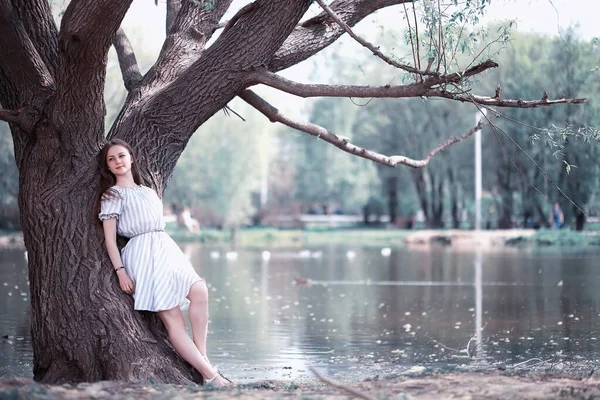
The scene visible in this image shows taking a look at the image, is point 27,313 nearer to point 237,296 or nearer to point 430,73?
point 237,296

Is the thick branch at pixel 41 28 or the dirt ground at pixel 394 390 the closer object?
the dirt ground at pixel 394 390

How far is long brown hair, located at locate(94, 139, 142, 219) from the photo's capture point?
7.44 meters

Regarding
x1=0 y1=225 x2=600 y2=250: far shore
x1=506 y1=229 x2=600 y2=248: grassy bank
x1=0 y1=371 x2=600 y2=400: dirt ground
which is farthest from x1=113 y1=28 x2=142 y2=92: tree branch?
x1=506 y1=229 x2=600 y2=248: grassy bank

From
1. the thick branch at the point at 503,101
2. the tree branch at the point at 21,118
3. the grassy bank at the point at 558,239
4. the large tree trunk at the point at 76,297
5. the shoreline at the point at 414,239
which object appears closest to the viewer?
the large tree trunk at the point at 76,297

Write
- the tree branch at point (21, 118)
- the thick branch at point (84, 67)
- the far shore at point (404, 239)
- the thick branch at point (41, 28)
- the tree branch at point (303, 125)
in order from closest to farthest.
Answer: the thick branch at point (84, 67) < the tree branch at point (21, 118) < the thick branch at point (41, 28) < the tree branch at point (303, 125) < the far shore at point (404, 239)

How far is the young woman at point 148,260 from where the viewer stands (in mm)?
7195

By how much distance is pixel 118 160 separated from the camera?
7.39 meters

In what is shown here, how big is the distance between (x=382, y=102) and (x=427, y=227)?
23.6ft

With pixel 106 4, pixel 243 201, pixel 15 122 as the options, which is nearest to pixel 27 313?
pixel 15 122

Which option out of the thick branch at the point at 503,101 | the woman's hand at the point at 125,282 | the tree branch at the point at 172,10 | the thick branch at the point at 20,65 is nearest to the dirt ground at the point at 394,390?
the woman's hand at the point at 125,282

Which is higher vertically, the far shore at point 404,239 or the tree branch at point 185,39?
the tree branch at point 185,39

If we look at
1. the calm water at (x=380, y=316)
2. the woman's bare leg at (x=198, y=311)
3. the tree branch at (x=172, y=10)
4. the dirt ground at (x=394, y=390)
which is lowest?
the calm water at (x=380, y=316)

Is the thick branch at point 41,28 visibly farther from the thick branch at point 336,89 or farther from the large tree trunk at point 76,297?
the thick branch at point 336,89

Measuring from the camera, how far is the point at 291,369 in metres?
9.16
